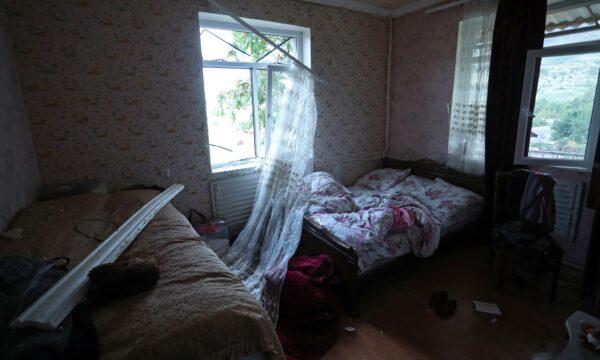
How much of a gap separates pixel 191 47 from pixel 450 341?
3073 millimetres

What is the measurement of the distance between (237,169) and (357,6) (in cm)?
235

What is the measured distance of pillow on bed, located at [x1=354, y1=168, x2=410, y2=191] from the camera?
3730 millimetres

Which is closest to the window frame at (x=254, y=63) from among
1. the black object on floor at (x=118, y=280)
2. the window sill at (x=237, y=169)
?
the window sill at (x=237, y=169)

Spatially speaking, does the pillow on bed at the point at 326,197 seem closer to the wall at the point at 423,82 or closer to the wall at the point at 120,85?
the wall at the point at 120,85

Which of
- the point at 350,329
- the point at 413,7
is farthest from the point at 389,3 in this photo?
the point at 350,329

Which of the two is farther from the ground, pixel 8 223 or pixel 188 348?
pixel 8 223

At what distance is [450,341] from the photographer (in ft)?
6.69

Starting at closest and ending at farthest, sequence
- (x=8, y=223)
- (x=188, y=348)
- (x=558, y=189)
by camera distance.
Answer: (x=188, y=348), (x=8, y=223), (x=558, y=189)

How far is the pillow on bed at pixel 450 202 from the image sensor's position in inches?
116

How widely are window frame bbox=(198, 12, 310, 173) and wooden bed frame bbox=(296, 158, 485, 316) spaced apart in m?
1.09

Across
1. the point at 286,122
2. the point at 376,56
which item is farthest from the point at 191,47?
the point at 376,56

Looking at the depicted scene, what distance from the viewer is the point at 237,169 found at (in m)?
3.17

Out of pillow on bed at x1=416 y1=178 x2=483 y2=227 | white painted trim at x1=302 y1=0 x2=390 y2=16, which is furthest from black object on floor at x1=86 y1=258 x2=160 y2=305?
white painted trim at x1=302 y1=0 x2=390 y2=16

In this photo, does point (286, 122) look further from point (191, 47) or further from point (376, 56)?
point (376, 56)
